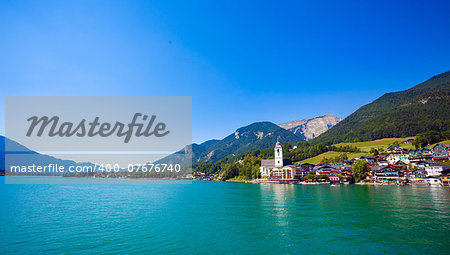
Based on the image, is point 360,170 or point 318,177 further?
point 318,177

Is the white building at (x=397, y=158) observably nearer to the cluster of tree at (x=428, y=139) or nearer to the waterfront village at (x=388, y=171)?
the waterfront village at (x=388, y=171)

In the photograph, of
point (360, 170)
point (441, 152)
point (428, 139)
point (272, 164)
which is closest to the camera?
point (360, 170)

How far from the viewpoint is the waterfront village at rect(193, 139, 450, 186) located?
3441 inches

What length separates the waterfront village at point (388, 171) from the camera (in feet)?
287

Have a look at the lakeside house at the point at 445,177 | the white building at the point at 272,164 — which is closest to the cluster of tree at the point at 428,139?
the lakeside house at the point at 445,177

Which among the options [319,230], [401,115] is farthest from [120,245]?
[401,115]

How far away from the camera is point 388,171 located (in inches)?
3861

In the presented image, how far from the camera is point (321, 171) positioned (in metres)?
118

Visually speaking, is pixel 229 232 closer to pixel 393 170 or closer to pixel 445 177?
pixel 445 177

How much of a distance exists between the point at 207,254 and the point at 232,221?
11.5 m

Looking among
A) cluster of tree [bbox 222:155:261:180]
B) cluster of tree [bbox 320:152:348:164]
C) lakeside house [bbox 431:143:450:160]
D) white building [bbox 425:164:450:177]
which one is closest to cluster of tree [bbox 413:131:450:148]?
lakeside house [bbox 431:143:450:160]

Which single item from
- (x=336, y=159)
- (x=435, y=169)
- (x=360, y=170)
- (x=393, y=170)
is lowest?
(x=393, y=170)

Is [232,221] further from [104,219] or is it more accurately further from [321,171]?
[321,171]

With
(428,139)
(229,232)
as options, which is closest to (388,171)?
(428,139)
